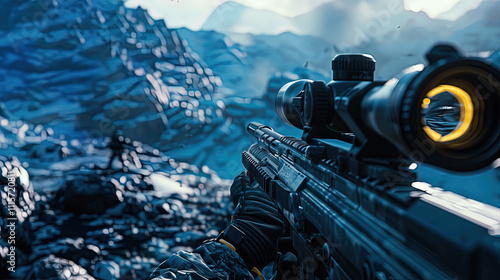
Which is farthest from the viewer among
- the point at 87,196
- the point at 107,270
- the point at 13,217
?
the point at 87,196

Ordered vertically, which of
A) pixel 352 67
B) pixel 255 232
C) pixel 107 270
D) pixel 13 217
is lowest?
pixel 107 270

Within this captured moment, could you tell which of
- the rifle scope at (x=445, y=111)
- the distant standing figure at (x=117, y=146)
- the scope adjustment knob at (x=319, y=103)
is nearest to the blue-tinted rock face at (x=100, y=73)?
the distant standing figure at (x=117, y=146)

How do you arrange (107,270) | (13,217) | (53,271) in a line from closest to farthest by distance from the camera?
1. (53,271)
2. (13,217)
3. (107,270)

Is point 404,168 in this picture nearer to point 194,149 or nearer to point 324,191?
point 324,191

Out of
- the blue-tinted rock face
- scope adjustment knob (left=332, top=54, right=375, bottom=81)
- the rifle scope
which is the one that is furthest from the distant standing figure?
the rifle scope

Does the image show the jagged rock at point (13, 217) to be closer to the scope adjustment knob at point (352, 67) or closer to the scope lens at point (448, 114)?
the scope adjustment knob at point (352, 67)

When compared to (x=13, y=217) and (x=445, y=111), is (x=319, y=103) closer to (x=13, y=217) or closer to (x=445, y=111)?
(x=445, y=111)

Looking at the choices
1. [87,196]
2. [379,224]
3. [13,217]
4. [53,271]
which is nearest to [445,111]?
[379,224]
